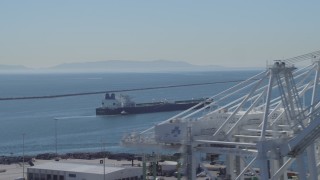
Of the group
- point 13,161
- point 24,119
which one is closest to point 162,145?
point 13,161

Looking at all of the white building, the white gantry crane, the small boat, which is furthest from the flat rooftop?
the small boat

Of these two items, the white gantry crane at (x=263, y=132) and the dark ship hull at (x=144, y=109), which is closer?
the white gantry crane at (x=263, y=132)

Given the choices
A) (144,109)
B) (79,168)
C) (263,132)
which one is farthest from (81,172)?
(144,109)

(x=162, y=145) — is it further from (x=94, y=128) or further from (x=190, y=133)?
(x=94, y=128)

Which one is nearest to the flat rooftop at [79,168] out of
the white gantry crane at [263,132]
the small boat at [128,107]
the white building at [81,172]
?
the white building at [81,172]

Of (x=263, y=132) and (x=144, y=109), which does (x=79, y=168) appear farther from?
(x=144, y=109)

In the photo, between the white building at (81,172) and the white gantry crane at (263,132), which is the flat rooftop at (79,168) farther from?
the white gantry crane at (263,132)

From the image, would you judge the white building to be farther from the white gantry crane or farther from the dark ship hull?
the dark ship hull
